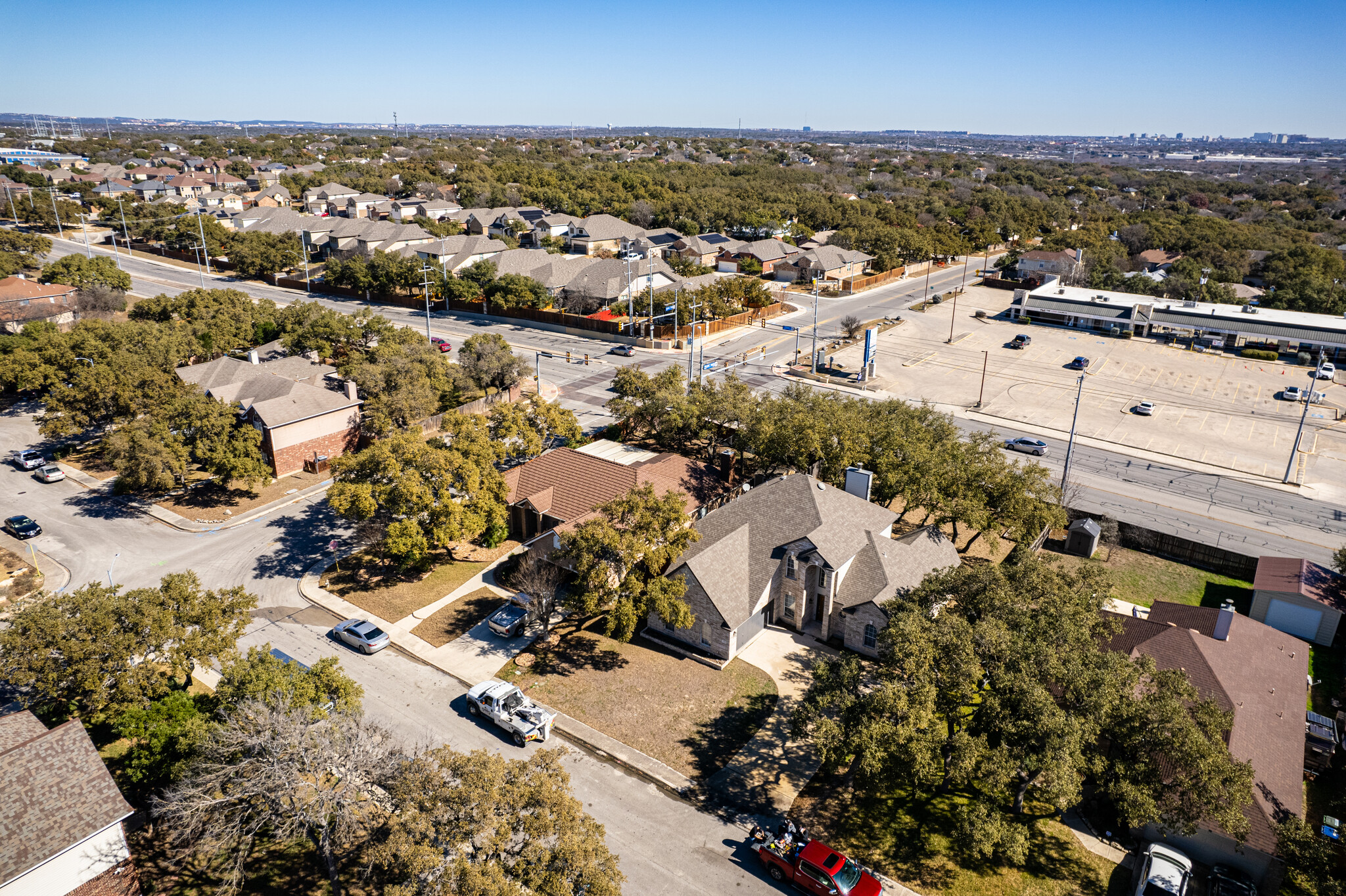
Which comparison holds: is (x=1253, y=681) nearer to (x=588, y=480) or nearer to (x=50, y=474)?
(x=588, y=480)

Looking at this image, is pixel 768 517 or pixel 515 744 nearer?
pixel 515 744

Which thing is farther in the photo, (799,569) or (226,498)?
(226,498)

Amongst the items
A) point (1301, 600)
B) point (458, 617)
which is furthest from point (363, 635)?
point (1301, 600)

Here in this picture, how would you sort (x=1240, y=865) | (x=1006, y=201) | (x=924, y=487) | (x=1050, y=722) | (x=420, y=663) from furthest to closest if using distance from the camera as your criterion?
(x=1006, y=201) → (x=924, y=487) → (x=420, y=663) → (x=1240, y=865) → (x=1050, y=722)

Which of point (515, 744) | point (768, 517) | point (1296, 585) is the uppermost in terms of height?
point (768, 517)

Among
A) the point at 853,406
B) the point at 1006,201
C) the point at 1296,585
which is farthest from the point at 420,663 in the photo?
the point at 1006,201

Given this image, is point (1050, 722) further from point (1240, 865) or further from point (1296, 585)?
point (1296, 585)
